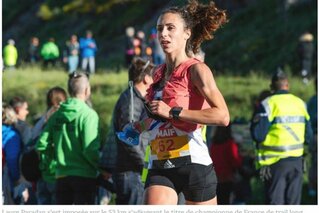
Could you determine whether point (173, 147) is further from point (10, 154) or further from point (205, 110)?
point (10, 154)

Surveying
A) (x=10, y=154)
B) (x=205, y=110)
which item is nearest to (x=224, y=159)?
(x=10, y=154)

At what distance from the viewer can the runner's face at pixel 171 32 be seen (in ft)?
21.7

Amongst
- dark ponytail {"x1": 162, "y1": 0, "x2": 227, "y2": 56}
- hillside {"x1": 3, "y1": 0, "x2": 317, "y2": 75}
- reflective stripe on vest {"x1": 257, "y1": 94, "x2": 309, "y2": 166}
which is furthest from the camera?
hillside {"x1": 3, "y1": 0, "x2": 317, "y2": 75}

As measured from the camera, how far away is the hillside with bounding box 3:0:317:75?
33.4m

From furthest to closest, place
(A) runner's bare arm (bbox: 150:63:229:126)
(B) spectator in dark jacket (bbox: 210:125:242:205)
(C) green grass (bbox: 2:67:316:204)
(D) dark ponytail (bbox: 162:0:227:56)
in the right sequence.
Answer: (C) green grass (bbox: 2:67:316:204) → (B) spectator in dark jacket (bbox: 210:125:242:205) → (D) dark ponytail (bbox: 162:0:227:56) → (A) runner's bare arm (bbox: 150:63:229:126)

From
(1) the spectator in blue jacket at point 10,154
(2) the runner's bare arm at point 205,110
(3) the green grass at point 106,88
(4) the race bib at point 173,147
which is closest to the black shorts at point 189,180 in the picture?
(4) the race bib at point 173,147

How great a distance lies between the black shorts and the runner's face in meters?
0.79

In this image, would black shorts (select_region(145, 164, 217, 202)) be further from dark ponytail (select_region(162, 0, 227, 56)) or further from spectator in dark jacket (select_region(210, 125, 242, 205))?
spectator in dark jacket (select_region(210, 125, 242, 205))

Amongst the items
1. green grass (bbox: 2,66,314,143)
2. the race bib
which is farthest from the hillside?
the race bib

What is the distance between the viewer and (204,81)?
635cm

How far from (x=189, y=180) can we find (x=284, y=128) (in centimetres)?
410

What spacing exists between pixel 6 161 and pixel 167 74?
3.54m

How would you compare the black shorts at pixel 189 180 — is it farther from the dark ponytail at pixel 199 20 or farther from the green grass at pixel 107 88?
the green grass at pixel 107 88

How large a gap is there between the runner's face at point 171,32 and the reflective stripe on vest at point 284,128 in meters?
3.94
